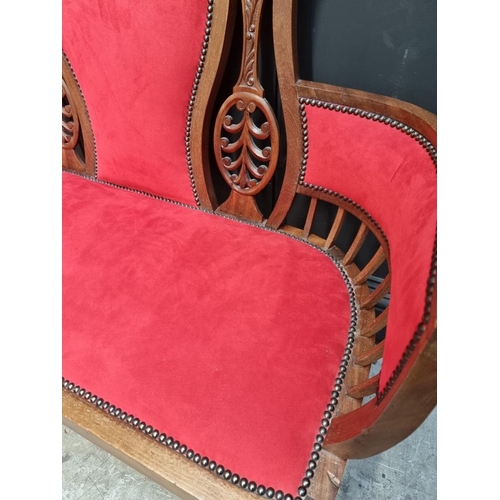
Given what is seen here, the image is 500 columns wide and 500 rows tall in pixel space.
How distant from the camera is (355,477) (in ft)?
2.58

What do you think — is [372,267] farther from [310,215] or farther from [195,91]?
[195,91]

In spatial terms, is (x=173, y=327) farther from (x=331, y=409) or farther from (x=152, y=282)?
(x=331, y=409)

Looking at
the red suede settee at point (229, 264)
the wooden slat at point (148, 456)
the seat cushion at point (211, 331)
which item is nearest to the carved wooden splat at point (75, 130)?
the red suede settee at point (229, 264)

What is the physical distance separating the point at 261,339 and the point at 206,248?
19 cm

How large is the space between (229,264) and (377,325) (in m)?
0.22

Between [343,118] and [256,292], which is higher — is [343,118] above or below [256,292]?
above

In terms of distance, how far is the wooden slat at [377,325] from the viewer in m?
0.51

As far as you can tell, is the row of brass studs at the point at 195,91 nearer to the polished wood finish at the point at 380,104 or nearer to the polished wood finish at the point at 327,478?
the polished wood finish at the point at 380,104

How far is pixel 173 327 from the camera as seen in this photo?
52 cm

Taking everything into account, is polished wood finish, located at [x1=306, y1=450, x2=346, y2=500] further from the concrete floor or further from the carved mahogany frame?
the concrete floor

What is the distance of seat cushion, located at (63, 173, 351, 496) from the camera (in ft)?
1.43

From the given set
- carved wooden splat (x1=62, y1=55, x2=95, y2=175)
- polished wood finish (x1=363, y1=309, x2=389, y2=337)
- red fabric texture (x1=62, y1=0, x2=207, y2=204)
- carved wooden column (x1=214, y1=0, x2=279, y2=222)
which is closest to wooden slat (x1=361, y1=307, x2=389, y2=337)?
polished wood finish (x1=363, y1=309, x2=389, y2=337)

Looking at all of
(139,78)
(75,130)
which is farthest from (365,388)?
(75,130)

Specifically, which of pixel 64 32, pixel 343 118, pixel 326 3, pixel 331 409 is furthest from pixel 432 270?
pixel 64 32
